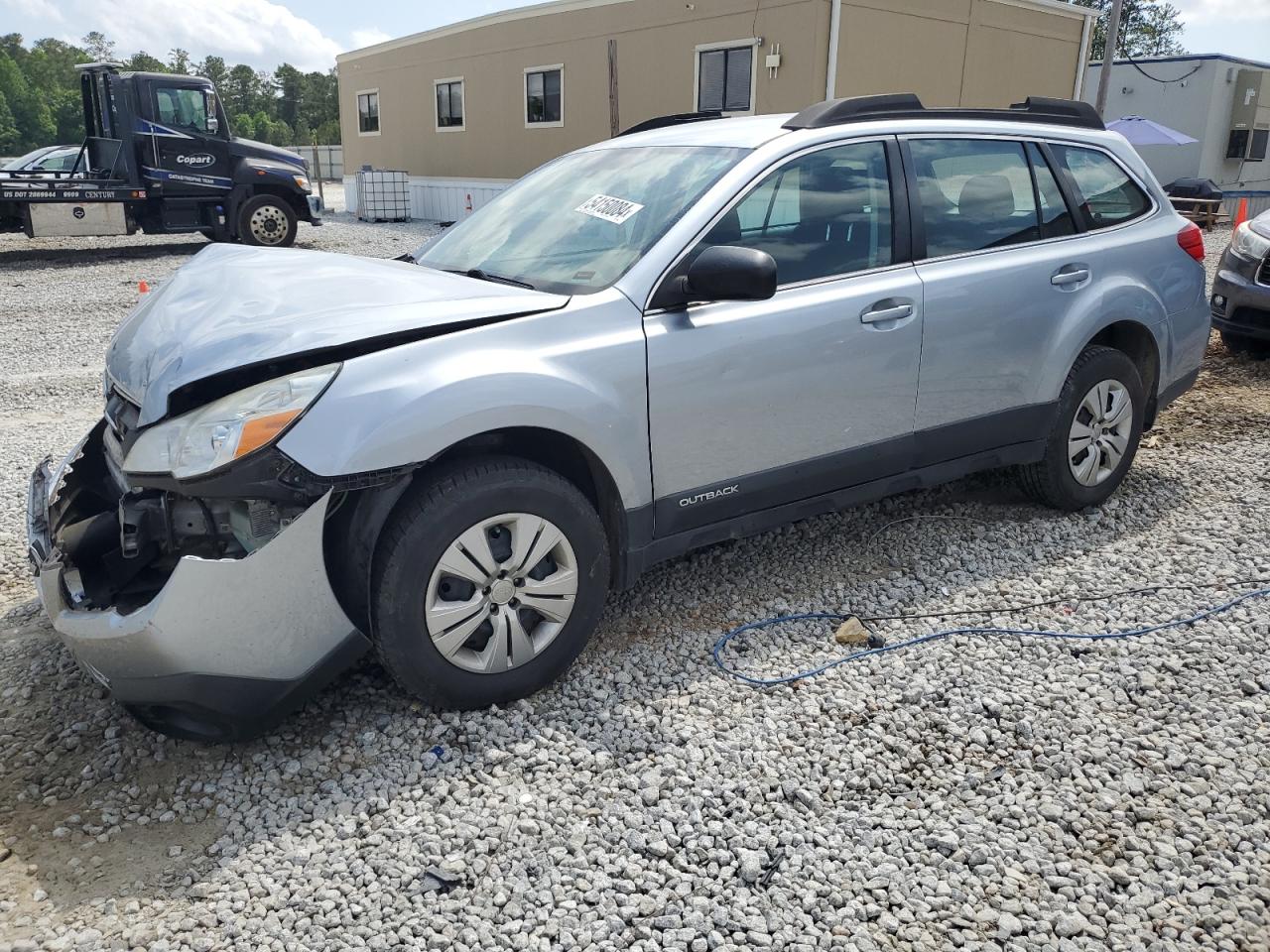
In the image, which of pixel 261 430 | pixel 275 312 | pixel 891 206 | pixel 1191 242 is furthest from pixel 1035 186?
pixel 261 430

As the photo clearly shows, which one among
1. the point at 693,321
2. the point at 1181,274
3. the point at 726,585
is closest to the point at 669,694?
the point at 726,585

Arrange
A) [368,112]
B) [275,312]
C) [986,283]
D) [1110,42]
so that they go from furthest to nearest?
1. [368,112]
2. [1110,42]
3. [986,283]
4. [275,312]

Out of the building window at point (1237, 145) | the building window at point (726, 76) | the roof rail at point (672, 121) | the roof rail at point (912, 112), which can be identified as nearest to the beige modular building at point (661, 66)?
the building window at point (726, 76)

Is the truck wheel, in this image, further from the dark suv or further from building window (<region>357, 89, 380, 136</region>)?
the dark suv

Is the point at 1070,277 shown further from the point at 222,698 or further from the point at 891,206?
the point at 222,698

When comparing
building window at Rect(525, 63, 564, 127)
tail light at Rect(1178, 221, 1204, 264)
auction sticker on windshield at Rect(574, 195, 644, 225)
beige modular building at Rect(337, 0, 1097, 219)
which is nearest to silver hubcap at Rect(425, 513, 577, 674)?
auction sticker on windshield at Rect(574, 195, 644, 225)

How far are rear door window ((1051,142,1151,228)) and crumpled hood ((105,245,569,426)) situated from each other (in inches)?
110

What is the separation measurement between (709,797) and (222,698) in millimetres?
1400

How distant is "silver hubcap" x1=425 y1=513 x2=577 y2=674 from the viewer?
3.06 m

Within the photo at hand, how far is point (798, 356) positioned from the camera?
3.67m

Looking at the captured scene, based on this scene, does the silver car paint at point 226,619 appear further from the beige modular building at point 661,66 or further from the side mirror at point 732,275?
the beige modular building at point 661,66

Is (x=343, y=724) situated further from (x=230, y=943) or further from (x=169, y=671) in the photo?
(x=230, y=943)

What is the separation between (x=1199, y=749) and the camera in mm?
3121

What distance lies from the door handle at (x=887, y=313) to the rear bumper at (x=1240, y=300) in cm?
540
